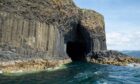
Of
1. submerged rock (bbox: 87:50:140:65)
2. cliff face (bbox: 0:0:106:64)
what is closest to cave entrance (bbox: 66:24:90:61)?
cliff face (bbox: 0:0:106:64)

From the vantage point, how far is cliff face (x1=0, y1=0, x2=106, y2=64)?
41.2 metres

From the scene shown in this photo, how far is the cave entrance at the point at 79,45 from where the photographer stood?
193ft

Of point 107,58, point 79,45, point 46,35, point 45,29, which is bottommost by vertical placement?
point 107,58

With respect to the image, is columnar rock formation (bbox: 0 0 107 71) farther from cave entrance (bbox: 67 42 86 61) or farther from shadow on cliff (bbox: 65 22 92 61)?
cave entrance (bbox: 67 42 86 61)

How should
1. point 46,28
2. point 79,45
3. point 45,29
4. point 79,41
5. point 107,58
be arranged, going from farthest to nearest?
point 79,45, point 79,41, point 107,58, point 46,28, point 45,29

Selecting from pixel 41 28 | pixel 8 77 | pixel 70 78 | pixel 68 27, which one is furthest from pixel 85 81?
pixel 68 27

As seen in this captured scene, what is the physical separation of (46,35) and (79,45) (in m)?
17.6

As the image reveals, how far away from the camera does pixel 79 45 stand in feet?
208

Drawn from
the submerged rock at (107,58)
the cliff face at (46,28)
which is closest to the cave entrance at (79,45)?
Answer: the cliff face at (46,28)

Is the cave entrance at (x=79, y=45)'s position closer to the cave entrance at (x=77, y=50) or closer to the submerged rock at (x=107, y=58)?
the cave entrance at (x=77, y=50)

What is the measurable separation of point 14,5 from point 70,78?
14.0 m

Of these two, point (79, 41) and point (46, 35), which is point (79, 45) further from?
point (46, 35)

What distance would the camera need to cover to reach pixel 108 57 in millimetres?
58250

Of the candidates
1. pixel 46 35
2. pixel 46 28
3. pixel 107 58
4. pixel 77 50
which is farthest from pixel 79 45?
pixel 46 28
